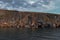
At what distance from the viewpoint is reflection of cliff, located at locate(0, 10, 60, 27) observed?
60094mm

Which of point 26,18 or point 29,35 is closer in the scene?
point 29,35

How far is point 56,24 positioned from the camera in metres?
59.0

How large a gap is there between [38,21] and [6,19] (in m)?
7.89

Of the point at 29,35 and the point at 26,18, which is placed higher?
the point at 26,18

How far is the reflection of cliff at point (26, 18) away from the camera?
60094 mm

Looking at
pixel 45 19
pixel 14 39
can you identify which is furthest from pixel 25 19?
pixel 14 39

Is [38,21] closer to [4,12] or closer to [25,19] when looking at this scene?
[25,19]

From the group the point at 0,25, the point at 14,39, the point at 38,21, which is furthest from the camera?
the point at 38,21

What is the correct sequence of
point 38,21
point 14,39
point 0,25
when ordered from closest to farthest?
1. point 14,39
2. point 0,25
3. point 38,21

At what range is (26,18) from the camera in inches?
2398

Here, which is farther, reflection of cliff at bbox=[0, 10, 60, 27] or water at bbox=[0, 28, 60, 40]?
reflection of cliff at bbox=[0, 10, 60, 27]

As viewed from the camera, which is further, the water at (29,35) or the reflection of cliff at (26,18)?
the reflection of cliff at (26,18)

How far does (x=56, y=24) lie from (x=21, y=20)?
29.1 ft

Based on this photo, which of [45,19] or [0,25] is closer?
[0,25]
